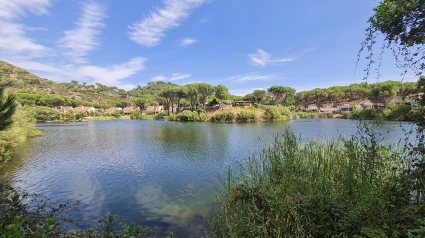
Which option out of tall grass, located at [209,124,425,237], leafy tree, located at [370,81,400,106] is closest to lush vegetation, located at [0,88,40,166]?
tall grass, located at [209,124,425,237]

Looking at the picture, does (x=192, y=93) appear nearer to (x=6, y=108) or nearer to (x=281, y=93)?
(x=281, y=93)

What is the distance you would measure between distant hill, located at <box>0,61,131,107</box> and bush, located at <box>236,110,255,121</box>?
42207 millimetres

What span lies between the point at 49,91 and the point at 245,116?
120 m

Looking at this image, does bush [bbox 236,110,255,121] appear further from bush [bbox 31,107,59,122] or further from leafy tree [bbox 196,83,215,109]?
bush [bbox 31,107,59,122]

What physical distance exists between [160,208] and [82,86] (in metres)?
188

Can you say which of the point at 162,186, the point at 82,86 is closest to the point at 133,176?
the point at 162,186

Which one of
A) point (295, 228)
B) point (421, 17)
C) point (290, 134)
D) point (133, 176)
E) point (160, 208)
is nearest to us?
point (421, 17)

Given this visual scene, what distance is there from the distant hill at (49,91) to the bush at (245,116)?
42.2 metres

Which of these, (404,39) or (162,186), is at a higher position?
(404,39)

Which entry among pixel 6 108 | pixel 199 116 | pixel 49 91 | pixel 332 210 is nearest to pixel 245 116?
pixel 199 116

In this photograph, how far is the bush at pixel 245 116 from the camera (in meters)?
52.8

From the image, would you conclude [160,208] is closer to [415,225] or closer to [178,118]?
[415,225]

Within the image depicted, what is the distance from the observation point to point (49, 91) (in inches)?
4587

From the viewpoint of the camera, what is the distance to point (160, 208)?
310 inches
